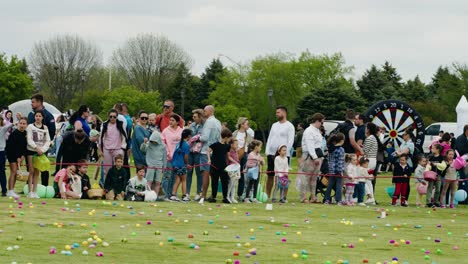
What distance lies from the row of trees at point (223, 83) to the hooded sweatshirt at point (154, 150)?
2020 inches

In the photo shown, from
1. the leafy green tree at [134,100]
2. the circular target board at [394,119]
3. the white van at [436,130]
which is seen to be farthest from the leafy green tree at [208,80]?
the circular target board at [394,119]

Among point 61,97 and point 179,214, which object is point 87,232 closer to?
point 179,214

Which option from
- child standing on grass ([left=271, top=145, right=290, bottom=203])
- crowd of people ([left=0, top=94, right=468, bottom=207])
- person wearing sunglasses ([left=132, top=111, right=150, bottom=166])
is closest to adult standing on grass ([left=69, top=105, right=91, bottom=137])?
crowd of people ([left=0, top=94, right=468, bottom=207])

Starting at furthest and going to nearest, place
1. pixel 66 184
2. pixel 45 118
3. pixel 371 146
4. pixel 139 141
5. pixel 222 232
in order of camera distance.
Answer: pixel 371 146 < pixel 139 141 < pixel 45 118 < pixel 66 184 < pixel 222 232

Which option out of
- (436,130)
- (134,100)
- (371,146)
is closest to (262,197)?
(371,146)

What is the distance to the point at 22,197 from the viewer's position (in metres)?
21.1

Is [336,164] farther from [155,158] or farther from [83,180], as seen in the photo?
[83,180]

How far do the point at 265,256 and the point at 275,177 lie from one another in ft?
34.3

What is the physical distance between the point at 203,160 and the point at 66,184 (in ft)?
9.67

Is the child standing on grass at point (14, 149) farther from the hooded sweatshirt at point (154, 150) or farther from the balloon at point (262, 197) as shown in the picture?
the balloon at point (262, 197)

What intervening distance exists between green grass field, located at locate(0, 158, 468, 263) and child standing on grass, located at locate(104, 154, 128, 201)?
0.84 m

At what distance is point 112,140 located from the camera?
22.3 meters

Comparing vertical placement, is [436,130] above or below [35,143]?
above

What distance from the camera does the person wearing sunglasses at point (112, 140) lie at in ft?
73.2
